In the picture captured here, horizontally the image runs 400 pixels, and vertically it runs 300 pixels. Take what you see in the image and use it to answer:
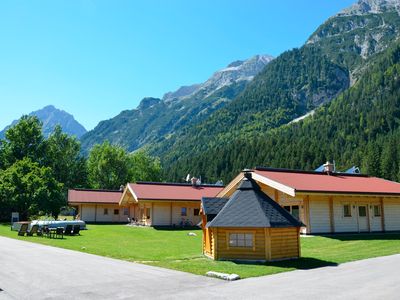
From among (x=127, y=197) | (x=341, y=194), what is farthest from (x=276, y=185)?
(x=127, y=197)

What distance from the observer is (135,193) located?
41.5m

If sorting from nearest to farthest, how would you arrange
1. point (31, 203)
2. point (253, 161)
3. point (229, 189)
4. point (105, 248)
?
1. point (105, 248)
2. point (229, 189)
3. point (31, 203)
4. point (253, 161)

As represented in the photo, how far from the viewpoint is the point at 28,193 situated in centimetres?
4622

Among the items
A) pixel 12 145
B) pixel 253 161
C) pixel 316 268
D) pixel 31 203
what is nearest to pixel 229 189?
pixel 316 268

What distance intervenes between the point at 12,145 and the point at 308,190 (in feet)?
166

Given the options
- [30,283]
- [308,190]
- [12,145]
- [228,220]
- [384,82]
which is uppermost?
[384,82]

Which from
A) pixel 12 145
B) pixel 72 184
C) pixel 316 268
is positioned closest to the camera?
pixel 316 268

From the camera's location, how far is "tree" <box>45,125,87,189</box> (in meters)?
73.7

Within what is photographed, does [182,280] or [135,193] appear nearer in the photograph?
[182,280]

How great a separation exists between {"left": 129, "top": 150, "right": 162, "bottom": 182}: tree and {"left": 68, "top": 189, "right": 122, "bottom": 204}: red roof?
1112 inches

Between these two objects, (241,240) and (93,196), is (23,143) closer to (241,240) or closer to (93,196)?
(93,196)

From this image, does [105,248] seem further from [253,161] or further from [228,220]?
[253,161]

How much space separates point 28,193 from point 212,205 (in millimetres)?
33102

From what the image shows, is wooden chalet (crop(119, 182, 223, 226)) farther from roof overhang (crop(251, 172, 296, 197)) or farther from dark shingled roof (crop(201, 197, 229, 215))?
dark shingled roof (crop(201, 197, 229, 215))
